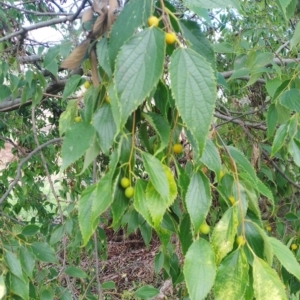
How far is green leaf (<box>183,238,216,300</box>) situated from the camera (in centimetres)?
51

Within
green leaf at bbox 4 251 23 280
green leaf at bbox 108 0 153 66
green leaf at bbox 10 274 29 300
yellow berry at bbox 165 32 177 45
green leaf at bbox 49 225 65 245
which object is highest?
green leaf at bbox 108 0 153 66

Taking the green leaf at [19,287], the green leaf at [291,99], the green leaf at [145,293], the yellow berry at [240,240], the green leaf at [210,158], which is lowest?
the green leaf at [145,293]

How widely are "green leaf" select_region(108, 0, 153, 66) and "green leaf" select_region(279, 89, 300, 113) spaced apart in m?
0.54

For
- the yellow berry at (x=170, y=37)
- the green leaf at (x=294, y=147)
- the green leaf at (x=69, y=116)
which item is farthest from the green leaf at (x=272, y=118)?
the yellow berry at (x=170, y=37)

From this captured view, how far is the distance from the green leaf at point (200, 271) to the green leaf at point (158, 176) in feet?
0.28

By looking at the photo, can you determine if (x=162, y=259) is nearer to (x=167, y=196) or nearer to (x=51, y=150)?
(x=167, y=196)

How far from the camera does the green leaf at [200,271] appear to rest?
1.67 feet

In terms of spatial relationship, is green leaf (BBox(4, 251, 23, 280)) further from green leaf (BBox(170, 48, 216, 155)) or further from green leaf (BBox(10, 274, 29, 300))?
green leaf (BBox(170, 48, 216, 155))

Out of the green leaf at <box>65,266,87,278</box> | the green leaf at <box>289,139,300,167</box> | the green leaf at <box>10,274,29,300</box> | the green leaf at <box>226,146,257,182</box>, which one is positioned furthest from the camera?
the green leaf at <box>65,266,87,278</box>

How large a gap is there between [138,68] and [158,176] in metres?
0.15

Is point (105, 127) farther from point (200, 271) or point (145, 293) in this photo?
point (145, 293)

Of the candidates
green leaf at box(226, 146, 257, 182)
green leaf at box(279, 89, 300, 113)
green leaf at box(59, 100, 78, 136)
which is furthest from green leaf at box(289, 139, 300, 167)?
green leaf at box(59, 100, 78, 136)

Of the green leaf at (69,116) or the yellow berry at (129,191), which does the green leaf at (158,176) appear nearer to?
the yellow berry at (129,191)

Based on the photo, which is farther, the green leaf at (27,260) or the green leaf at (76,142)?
the green leaf at (27,260)
